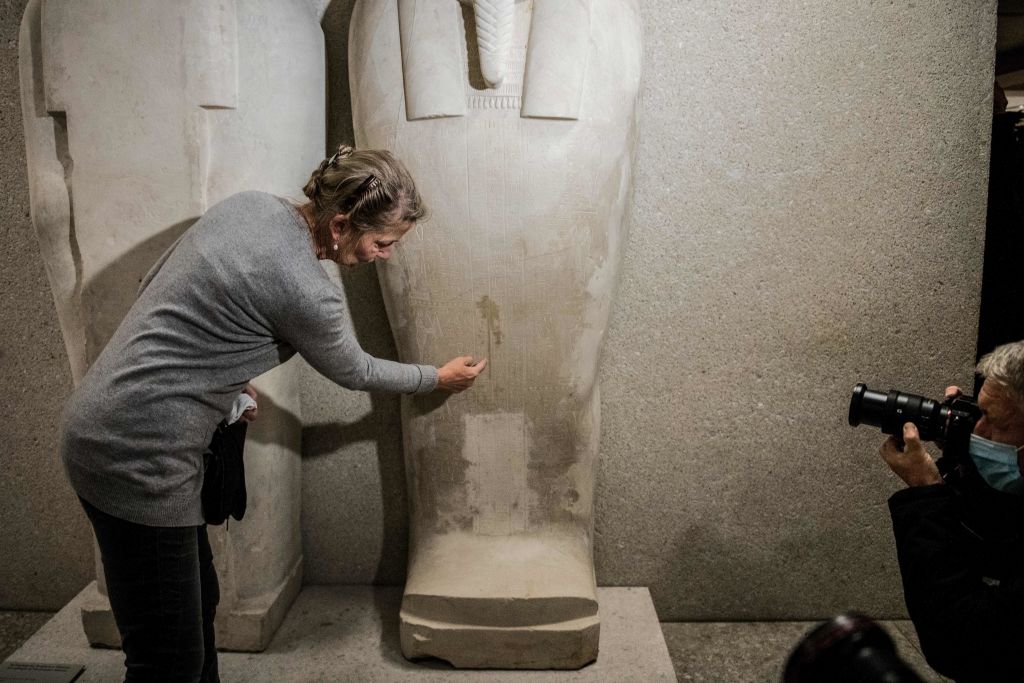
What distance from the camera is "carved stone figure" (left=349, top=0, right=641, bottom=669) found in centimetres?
167

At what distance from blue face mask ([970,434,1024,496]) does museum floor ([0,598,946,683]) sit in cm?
95

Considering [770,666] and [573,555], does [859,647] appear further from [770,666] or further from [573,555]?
[770,666]

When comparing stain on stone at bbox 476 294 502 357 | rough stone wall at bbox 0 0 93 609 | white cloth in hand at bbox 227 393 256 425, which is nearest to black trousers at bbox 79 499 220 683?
white cloth in hand at bbox 227 393 256 425

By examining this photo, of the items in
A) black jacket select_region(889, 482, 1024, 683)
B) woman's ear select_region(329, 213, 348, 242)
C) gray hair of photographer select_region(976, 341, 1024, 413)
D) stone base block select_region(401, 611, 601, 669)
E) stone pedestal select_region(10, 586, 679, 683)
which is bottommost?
stone pedestal select_region(10, 586, 679, 683)

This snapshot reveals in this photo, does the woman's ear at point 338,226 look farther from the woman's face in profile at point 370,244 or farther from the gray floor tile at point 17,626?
the gray floor tile at point 17,626

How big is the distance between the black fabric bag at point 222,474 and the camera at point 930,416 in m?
1.07

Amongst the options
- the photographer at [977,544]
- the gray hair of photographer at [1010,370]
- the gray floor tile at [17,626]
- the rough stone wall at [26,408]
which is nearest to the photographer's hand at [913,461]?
the photographer at [977,544]

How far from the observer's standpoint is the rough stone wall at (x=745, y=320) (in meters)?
1.90

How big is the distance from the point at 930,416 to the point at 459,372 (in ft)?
2.96

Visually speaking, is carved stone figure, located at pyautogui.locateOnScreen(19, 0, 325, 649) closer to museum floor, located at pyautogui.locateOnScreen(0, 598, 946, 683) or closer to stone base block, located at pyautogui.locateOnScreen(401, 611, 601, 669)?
stone base block, located at pyautogui.locateOnScreen(401, 611, 601, 669)

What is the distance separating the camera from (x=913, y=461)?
1.26 meters

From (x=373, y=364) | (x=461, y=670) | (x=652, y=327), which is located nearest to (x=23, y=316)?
(x=373, y=364)

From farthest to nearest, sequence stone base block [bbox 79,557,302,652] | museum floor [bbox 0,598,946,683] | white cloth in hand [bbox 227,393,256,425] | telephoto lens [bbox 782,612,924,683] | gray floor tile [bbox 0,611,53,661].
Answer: gray floor tile [bbox 0,611,53,661]
museum floor [bbox 0,598,946,683]
stone base block [bbox 79,557,302,652]
white cloth in hand [bbox 227,393,256,425]
telephoto lens [bbox 782,612,924,683]

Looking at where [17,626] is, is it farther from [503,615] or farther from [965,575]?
[965,575]
